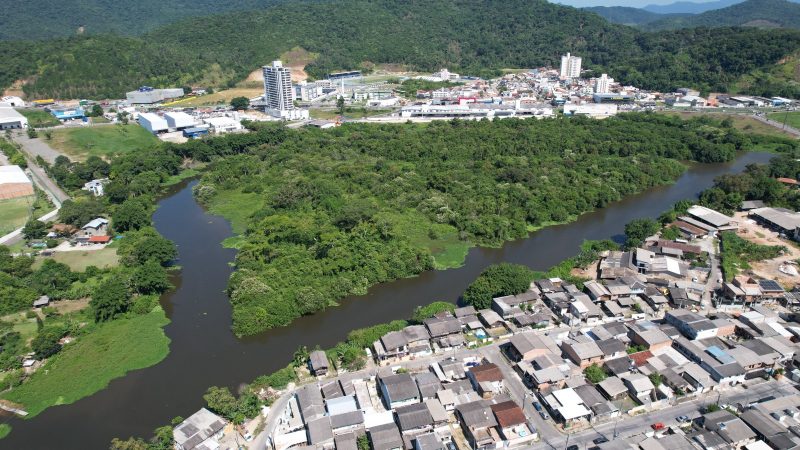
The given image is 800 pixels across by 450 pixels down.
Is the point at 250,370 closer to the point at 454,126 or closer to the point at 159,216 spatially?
the point at 159,216

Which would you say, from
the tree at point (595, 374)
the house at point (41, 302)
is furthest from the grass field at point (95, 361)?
the tree at point (595, 374)

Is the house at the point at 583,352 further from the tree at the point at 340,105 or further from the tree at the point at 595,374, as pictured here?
the tree at the point at 340,105

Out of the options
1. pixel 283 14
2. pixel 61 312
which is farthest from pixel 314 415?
pixel 283 14

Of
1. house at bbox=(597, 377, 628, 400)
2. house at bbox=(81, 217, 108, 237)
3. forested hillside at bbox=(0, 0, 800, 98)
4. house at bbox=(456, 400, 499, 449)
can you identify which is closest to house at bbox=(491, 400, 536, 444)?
house at bbox=(456, 400, 499, 449)

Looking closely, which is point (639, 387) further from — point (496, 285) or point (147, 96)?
point (147, 96)

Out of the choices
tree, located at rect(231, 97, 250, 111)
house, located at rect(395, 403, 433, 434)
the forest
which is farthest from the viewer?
tree, located at rect(231, 97, 250, 111)

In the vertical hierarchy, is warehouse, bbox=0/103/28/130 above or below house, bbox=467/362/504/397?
above

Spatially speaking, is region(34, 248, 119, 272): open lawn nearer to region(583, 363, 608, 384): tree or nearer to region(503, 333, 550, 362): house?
region(503, 333, 550, 362): house
